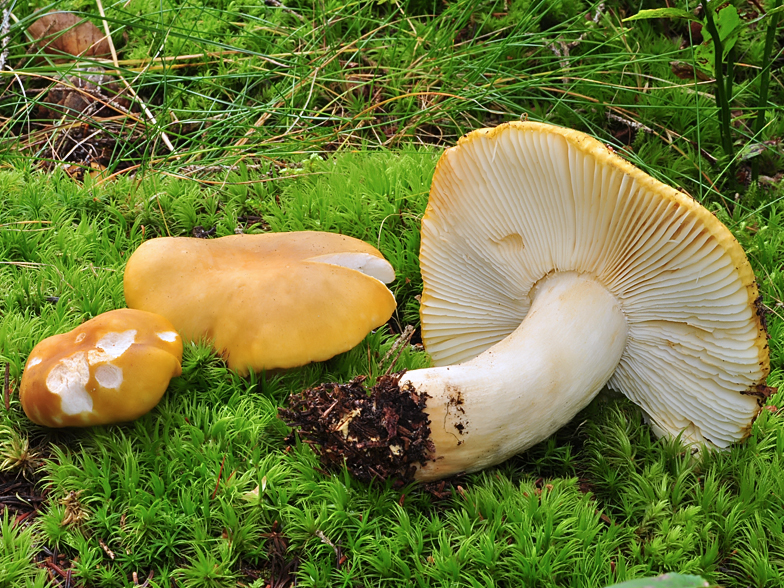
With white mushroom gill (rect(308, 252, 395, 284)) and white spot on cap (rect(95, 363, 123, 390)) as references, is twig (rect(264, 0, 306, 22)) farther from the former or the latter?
white spot on cap (rect(95, 363, 123, 390))

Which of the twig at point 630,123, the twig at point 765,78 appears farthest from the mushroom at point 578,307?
the twig at point 630,123

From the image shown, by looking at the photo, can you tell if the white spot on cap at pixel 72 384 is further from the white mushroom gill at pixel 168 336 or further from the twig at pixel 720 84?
the twig at pixel 720 84

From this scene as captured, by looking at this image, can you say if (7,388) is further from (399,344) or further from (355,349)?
(399,344)

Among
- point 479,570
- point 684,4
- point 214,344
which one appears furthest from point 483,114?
point 479,570

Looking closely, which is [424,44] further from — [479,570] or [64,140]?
[479,570]

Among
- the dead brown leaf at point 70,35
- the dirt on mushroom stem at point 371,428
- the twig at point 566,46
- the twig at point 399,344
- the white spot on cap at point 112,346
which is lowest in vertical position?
the twig at point 399,344

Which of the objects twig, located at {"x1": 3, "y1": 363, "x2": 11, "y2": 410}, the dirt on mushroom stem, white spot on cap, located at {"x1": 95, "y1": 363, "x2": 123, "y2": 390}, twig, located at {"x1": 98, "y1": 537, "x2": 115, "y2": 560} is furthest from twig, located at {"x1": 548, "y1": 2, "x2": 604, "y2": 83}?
twig, located at {"x1": 98, "y1": 537, "x2": 115, "y2": 560}
